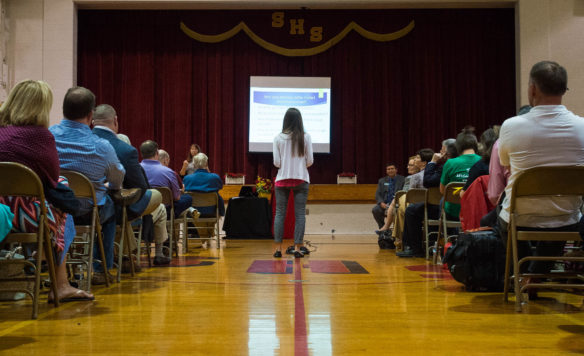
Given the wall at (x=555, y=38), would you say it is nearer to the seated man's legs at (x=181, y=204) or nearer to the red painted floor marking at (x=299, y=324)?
the seated man's legs at (x=181, y=204)

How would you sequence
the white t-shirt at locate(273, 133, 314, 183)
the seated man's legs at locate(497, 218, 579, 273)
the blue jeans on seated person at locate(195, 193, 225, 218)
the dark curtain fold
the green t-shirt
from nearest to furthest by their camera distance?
the seated man's legs at locate(497, 218, 579, 273) → the green t-shirt → the white t-shirt at locate(273, 133, 314, 183) → the blue jeans on seated person at locate(195, 193, 225, 218) → the dark curtain fold

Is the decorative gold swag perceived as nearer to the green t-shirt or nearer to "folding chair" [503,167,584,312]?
the green t-shirt

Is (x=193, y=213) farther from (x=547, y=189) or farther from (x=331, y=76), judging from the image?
(x=331, y=76)

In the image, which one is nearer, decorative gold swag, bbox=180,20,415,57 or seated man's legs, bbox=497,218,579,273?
seated man's legs, bbox=497,218,579,273

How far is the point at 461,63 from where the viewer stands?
10.2 m

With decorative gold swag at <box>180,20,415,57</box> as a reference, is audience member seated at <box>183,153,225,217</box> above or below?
below

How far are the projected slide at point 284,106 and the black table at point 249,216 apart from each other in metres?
1.93

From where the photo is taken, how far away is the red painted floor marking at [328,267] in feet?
13.7

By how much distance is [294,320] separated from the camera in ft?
7.48

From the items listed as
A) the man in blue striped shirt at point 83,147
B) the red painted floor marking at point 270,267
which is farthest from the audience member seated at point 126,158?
the red painted floor marking at point 270,267

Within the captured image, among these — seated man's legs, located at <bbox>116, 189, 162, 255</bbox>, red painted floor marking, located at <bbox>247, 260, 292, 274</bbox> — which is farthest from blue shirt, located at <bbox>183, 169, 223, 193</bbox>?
seated man's legs, located at <bbox>116, 189, 162, 255</bbox>

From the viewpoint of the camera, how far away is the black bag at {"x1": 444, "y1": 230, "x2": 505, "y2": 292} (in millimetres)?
3023

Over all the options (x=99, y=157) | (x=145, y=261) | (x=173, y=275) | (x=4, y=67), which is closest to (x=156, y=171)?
(x=145, y=261)

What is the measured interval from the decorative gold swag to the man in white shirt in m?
7.74
